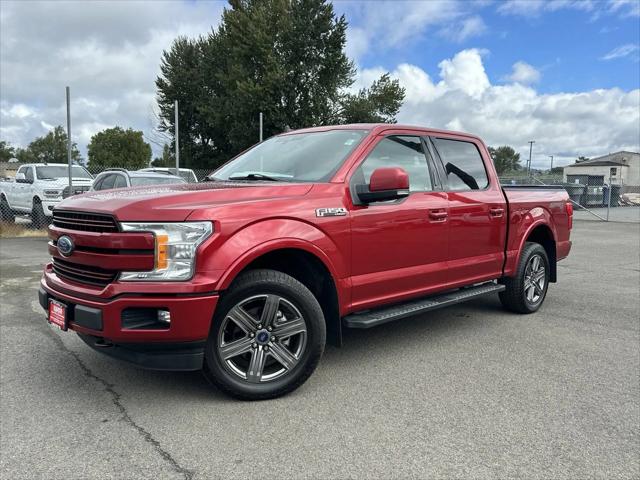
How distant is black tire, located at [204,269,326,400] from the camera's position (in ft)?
10.6

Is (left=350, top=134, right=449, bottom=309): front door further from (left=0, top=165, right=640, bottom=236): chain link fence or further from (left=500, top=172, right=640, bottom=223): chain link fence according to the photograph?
(left=500, top=172, right=640, bottom=223): chain link fence

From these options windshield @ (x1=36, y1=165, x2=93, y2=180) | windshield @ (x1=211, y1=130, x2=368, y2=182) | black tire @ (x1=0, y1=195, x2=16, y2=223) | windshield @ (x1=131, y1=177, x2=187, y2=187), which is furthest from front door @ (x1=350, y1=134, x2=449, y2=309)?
black tire @ (x1=0, y1=195, x2=16, y2=223)

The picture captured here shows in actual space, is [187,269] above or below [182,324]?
above

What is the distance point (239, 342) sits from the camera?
335 cm

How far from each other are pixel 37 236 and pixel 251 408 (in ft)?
38.5

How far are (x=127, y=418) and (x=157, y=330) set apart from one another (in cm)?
60

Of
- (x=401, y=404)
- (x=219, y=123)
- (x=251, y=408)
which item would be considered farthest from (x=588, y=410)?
(x=219, y=123)

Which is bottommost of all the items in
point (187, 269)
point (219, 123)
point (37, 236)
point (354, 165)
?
point (37, 236)

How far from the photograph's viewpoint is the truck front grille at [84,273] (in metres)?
3.15

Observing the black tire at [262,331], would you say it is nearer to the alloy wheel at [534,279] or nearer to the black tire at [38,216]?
the alloy wheel at [534,279]

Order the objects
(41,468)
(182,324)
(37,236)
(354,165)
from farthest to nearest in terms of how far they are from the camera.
Answer: 1. (37,236)
2. (354,165)
3. (182,324)
4. (41,468)

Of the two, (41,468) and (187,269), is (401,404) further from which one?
(41,468)

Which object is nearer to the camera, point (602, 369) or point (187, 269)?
point (187, 269)

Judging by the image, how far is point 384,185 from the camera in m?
3.71
